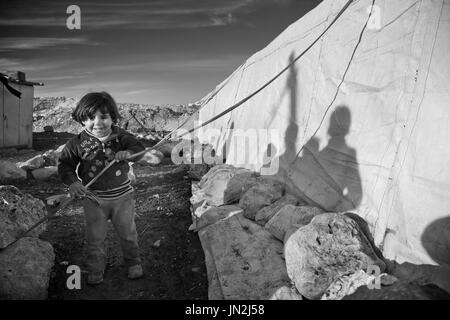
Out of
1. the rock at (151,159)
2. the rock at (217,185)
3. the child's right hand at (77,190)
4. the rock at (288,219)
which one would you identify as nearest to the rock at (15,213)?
the child's right hand at (77,190)

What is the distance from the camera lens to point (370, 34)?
277 centimetres

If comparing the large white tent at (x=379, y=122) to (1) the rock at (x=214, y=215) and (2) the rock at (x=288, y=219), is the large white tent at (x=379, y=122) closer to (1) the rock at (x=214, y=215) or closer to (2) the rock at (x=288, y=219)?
(2) the rock at (x=288, y=219)

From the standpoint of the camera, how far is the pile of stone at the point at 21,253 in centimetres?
213

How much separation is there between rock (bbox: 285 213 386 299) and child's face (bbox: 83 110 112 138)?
183 cm

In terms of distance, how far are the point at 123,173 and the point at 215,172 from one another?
8.02 feet

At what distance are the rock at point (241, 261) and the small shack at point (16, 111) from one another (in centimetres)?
1147

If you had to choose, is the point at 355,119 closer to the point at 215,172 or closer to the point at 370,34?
the point at 370,34

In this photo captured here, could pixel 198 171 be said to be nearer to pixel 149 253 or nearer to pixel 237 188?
pixel 237 188

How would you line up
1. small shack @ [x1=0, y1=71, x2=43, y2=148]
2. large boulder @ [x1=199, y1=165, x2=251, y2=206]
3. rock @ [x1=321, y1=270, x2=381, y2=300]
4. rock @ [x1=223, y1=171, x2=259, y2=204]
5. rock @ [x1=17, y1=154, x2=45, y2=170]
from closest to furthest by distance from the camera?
rock @ [x1=321, y1=270, x2=381, y2=300]
rock @ [x1=223, y1=171, x2=259, y2=204]
large boulder @ [x1=199, y1=165, x2=251, y2=206]
rock @ [x1=17, y1=154, x2=45, y2=170]
small shack @ [x1=0, y1=71, x2=43, y2=148]

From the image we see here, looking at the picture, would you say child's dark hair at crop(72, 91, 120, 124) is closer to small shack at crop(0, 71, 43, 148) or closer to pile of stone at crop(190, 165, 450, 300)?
pile of stone at crop(190, 165, 450, 300)

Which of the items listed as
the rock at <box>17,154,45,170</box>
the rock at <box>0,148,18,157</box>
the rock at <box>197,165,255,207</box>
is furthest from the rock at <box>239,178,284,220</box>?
the rock at <box>0,148,18,157</box>

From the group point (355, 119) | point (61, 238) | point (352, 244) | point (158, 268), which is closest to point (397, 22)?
point (355, 119)

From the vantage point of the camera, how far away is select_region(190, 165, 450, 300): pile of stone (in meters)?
1.94

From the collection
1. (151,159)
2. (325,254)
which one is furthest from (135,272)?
(151,159)
